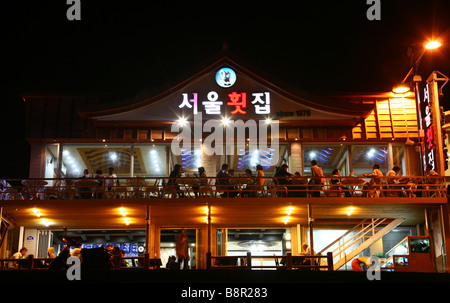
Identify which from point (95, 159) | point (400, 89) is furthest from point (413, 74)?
point (95, 159)

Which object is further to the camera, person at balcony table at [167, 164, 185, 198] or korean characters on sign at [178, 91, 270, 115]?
korean characters on sign at [178, 91, 270, 115]

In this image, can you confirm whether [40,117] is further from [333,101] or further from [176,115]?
[333,101]

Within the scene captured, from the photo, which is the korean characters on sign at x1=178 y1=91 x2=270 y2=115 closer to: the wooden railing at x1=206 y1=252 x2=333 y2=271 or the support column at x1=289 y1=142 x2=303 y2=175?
the support column at x1=289 y1=142 x2=303 y2=175

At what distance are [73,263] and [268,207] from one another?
7.33m

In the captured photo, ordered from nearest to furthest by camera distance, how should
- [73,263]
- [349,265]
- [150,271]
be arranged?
[150,271] < [73,263] < [349,265]

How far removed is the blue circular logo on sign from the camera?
25.5 m

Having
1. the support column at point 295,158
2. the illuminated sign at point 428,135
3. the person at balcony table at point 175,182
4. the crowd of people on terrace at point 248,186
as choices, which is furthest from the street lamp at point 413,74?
the person at balcony table at point 175,182

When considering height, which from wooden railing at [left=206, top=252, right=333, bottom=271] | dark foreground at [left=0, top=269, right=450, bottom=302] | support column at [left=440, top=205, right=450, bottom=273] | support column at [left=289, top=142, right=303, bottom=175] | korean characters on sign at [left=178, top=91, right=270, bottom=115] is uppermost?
korean characters on sign at [left=178, top=91, right=270, bottom=115]

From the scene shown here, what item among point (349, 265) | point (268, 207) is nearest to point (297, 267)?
point (268, 207)

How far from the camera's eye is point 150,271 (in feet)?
52.9

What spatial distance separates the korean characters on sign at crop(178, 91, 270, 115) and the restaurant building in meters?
0.04

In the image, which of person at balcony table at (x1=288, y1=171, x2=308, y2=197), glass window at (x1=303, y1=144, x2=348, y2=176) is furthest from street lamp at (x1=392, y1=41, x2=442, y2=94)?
person at balcony table at (x1=288, y1=171, x2=308, y2=197)

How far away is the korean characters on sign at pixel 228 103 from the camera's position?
25219 millimetres

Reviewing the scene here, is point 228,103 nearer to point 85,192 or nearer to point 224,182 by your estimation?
point 224,182
